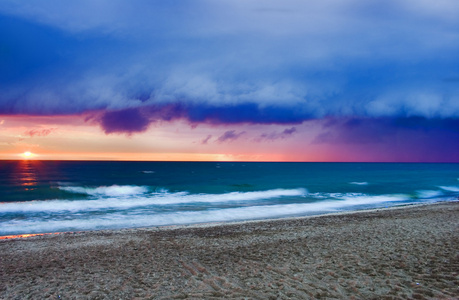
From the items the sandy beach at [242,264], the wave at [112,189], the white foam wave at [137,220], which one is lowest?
the wave at [112,189]

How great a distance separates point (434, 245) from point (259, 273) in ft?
20.9

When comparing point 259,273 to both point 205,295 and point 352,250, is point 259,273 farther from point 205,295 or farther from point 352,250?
point 352,250

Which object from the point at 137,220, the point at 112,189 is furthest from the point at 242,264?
the point at 112,189

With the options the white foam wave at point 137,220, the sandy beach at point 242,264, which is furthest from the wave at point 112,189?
the sandy beach at point 242,264

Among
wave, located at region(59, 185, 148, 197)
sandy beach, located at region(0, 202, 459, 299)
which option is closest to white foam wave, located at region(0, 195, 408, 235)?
sandy beach, located at region(0, 202, 459, 299)

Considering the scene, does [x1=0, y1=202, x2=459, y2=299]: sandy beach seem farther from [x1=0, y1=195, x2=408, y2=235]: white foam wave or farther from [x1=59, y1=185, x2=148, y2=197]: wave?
[x1=59, y1=185, x2=148, y2=197]: wave

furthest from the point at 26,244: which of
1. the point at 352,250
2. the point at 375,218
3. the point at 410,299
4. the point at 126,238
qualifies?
the point at 375,218

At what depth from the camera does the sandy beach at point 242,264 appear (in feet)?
20.9

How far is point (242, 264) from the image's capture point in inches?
326

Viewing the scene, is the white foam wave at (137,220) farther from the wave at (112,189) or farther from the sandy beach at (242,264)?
the wave at (112,189)

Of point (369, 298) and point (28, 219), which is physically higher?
point (369, 298)

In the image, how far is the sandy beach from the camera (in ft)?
20.9

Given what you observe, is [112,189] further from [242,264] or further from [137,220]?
[242,264]

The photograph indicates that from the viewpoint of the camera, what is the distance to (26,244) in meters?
11.6
